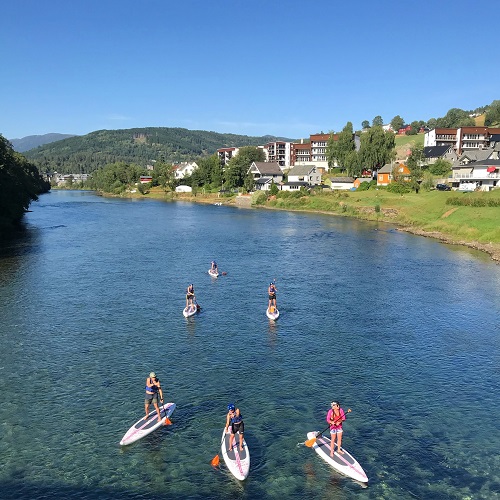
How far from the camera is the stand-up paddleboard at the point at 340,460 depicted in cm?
1858

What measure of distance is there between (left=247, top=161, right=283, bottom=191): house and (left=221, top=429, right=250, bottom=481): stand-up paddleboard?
152 m

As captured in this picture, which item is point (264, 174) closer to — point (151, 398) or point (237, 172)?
point (237, 172)

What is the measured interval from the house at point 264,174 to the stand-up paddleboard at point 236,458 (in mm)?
151560

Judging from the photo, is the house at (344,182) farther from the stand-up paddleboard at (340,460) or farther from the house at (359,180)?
the stand-up paddleboard at (340,460)

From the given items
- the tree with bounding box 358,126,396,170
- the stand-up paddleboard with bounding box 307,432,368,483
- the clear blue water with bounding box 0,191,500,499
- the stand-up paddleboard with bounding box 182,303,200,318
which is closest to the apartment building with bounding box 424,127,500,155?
the tree with bounding box 358,126,396,170

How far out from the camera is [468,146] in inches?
6673

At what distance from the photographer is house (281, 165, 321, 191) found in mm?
160125

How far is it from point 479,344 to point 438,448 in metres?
14.2

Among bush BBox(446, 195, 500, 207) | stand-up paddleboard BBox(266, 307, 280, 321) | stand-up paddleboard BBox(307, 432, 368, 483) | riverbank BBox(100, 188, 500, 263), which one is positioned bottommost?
stand-up paddleboard BBox(307, 432, 368, 483)

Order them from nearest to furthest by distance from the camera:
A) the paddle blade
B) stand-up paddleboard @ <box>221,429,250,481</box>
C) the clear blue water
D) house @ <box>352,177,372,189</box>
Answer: stand-up paddleboard @ <box>221,429,250,481</box> < the clear blue water < the paddle blade < house @ <box>352,177,372,189</box>

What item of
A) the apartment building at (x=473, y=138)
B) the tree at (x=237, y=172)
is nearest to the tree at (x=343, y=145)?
the tree at (x=237, y=172)

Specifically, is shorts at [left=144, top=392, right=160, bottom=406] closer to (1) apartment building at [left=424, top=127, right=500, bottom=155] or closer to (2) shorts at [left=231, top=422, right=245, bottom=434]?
(2) shorts at [left=231, top=422, right=245, bottom=434]

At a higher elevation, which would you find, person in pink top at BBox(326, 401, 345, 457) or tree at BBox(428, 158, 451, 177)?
tree at BBox(428, 158, 451, 177)

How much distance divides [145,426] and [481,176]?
113 meters
